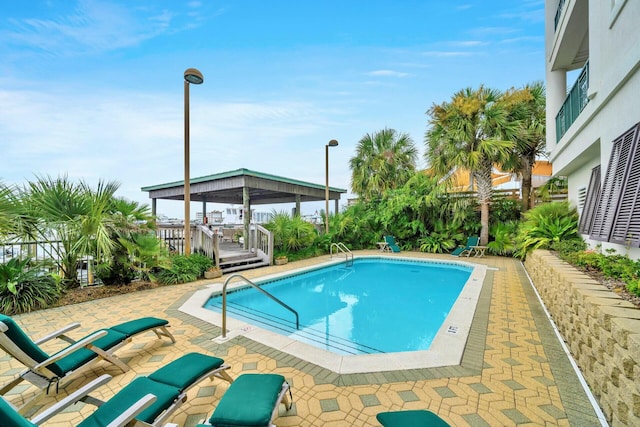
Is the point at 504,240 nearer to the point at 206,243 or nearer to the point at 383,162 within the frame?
the point at 383,162

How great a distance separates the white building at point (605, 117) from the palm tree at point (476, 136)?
2068 millimetres

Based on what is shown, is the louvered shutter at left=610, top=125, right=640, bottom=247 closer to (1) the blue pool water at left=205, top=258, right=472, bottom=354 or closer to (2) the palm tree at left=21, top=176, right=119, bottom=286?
(1) the blue pool water at left=205, top=258, right=472, bottom=354

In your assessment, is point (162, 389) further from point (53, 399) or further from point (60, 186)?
point (60, 186)

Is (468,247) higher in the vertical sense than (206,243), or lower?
lower

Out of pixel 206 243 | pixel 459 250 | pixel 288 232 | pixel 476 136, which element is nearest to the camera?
pixel 206 243

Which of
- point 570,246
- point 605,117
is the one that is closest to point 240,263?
point 570,246

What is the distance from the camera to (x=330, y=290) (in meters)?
7.88

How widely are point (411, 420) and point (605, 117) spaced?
7.09 meters

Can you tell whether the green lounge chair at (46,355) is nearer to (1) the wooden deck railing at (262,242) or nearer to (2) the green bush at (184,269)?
(2) the green bush at (184,269)

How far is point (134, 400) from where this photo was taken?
80.5 inches

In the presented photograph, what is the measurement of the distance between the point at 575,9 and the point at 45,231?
1376cm

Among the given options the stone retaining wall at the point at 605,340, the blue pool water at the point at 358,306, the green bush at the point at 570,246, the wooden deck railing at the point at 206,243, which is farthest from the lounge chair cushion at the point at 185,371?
the green bush at the point at 570,246

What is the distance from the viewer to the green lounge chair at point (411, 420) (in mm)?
1814

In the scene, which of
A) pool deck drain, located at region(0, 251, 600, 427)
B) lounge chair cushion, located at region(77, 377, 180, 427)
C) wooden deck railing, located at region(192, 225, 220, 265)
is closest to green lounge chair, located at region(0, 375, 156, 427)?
lounge chair cushion, located at region(77, 377, 180, 427)
